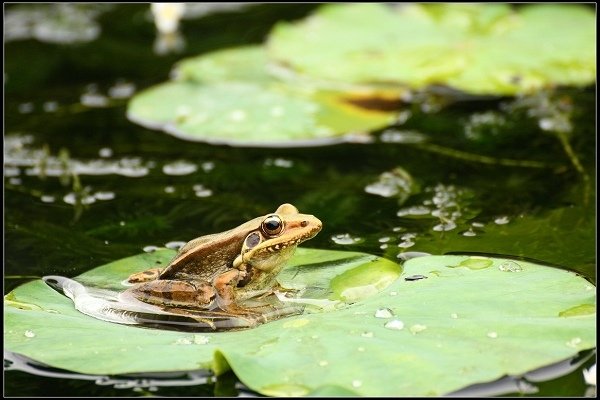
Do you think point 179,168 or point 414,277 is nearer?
point 414,277

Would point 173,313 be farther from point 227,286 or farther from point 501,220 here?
point 501,220

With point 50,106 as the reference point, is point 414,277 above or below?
below

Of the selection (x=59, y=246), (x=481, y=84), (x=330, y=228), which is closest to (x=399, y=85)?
(x=481, y=84)

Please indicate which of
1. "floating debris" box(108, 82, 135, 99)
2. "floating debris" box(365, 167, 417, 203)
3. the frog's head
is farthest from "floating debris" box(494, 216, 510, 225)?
"floating debris" box(108, 82, 135, 99)

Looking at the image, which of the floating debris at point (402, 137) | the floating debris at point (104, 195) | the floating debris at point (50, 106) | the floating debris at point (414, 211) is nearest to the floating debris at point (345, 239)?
the floating debris at point (414, 211)

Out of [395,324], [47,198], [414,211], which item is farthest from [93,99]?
[395,324]
